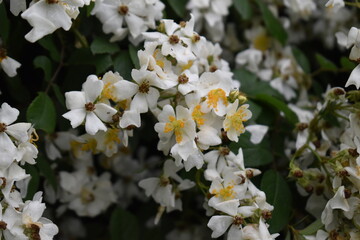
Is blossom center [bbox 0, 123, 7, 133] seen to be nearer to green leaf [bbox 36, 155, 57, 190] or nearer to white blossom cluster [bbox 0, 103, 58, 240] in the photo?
white blossom cluster [bbox 0, 103, 58, 240]

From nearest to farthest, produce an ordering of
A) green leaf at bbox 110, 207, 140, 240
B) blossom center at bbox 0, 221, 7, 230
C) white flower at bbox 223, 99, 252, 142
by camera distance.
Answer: blossom center at bbox 0, 221, 7, 230 → white flower at bbox 223, 99, 252, 142 → green leaf at bbox 110, 207, 140, 240

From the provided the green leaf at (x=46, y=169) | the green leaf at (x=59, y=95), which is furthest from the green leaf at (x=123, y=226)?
the green leaf at (x=59, y=95)

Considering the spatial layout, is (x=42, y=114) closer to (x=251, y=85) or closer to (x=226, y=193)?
(x=226, y=193)

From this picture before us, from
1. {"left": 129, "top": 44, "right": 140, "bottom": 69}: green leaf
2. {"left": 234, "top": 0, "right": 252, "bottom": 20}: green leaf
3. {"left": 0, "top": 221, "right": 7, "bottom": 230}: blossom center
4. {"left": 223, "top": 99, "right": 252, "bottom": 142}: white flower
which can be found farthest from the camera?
{"left": 234, "top": 0, "right": 252, "bottom": 20}: green leaf

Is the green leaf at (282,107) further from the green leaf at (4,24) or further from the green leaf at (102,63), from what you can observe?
the green leaf at (4,24)

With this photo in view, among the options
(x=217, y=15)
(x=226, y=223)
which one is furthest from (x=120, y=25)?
(x=226, y=223)

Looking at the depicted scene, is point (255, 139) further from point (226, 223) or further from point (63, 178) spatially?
point (63, 178)

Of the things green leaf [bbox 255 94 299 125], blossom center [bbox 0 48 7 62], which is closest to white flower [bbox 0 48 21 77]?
blossom center [bbox 0 48 7 62]
